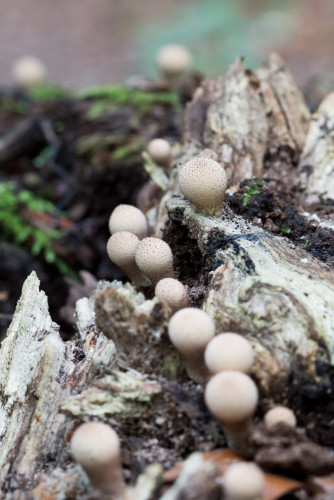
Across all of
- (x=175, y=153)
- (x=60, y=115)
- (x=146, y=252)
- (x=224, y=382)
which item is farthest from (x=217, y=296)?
(x=60, y=115)

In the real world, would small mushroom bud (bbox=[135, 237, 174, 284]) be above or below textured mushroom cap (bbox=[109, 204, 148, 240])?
below

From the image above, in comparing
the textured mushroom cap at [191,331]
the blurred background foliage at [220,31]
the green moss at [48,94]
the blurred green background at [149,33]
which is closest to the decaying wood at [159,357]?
the textured mushroom cap at [191,331]

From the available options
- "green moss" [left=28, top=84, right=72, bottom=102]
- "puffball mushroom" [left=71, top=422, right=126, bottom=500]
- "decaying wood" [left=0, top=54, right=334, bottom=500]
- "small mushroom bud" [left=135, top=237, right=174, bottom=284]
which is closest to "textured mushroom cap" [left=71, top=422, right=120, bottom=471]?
"puffball mushroom" [left=71, top=422, right=126, bottom=500]

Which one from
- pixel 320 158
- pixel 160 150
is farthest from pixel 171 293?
pixel 320 158

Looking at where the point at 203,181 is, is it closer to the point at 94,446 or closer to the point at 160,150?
the point at 160,150

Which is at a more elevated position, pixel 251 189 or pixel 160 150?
pixel 160 150

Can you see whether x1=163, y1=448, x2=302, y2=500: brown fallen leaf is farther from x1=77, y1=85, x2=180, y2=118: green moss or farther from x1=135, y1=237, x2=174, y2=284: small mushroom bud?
x1=77, y1=85, x2=180, y2=118: green moss
